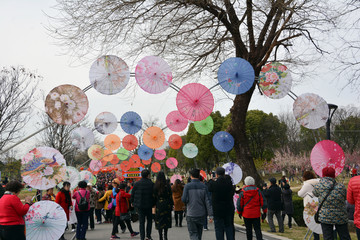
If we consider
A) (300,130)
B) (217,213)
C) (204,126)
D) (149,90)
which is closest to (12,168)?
(204,126)

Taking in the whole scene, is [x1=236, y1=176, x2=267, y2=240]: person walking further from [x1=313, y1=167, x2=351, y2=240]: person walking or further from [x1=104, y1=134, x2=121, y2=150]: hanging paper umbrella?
[x1=104, y1=134, x2=121, y2=150]: hanging paper umbrella

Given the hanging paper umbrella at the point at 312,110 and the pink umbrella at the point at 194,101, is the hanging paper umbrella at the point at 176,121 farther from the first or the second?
the hanging paper umbrella at the point at 312,110

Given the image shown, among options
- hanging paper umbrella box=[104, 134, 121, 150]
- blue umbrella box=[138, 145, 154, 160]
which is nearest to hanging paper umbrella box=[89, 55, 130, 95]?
Result: hanging paper umbrella box=[104, 134, 121, 150]

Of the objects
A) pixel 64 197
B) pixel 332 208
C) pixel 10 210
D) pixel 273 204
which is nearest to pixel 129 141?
pixel 64 197

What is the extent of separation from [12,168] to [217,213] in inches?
1423

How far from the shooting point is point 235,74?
8.98m

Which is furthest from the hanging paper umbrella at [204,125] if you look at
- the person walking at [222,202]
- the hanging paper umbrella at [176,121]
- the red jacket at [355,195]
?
the red jacket at [355,195]

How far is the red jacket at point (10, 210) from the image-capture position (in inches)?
224

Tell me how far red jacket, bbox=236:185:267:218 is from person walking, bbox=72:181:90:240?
475cm

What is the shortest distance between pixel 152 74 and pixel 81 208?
14.7 feet

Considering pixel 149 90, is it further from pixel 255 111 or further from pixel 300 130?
pixel 300 130

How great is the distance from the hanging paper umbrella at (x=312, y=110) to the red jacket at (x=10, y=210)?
7.83 meters

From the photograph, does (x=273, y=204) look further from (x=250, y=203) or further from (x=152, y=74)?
(x=152, y=74)

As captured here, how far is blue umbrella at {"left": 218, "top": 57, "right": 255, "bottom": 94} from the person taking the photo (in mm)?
8930
